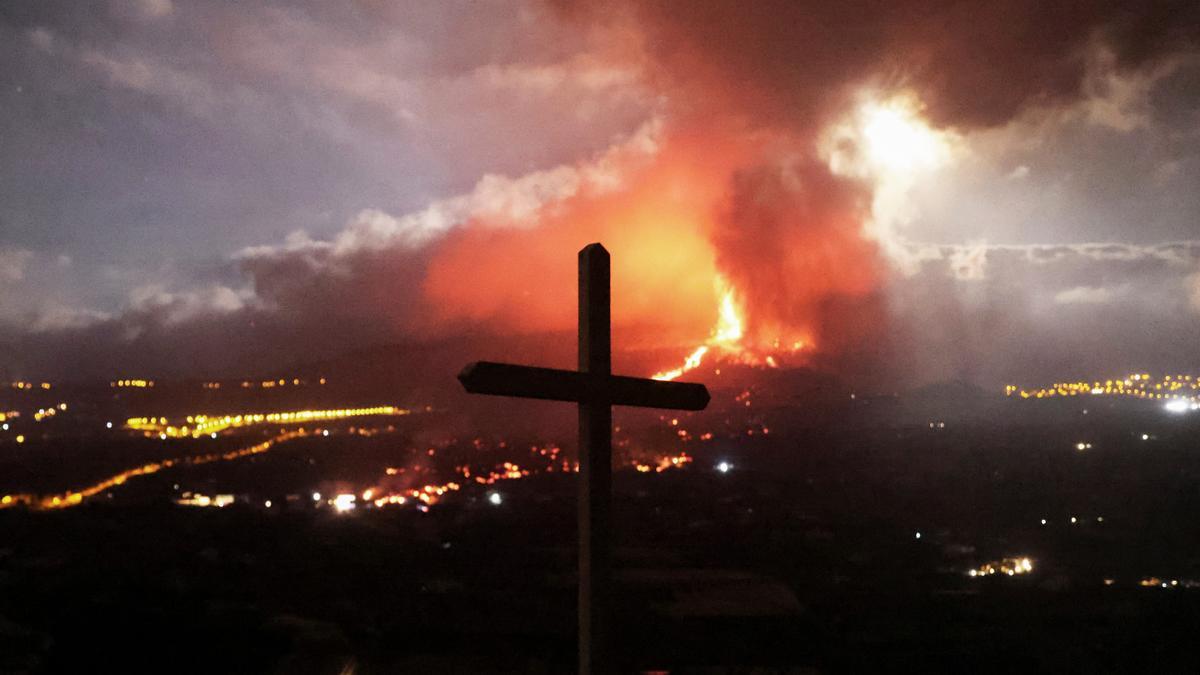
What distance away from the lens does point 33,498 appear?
164 ft

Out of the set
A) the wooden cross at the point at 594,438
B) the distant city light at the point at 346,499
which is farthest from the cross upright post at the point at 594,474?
the distant city light at the point at 346,499

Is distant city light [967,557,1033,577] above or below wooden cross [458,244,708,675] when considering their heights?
below

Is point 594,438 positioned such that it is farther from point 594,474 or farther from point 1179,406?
point 1179,406

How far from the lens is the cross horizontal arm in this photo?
4125 mm

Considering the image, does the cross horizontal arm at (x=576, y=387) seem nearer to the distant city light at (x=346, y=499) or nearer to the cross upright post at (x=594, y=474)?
the cross upright post at (x=594, y=474)

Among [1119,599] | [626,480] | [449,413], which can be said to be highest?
[449,413]

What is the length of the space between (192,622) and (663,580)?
11488 mm

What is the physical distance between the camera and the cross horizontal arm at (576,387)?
412 cm

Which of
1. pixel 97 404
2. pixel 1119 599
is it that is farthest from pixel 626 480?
pixel 97 404

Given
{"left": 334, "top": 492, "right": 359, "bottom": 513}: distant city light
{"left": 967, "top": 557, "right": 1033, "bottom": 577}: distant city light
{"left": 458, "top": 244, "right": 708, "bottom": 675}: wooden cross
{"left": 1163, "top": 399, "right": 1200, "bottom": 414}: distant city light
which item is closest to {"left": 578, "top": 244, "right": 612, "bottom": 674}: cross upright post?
{"left": 458, "top": 244, "right": 708, "bottom": 675}: wooden cross

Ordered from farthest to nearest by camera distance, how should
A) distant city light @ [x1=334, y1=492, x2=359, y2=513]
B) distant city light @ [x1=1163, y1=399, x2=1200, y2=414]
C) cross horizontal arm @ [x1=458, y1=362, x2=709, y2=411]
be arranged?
distant city light @ [x1=1163, y1=399, x2=1200, y2=414], distant city light @ [x1=334, y1=492, x2=359, y2=513], cross horizontal arm @ [x1=458, y1=362, x2=709, y2=411]

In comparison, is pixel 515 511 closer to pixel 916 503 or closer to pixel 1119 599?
pixel 916 503

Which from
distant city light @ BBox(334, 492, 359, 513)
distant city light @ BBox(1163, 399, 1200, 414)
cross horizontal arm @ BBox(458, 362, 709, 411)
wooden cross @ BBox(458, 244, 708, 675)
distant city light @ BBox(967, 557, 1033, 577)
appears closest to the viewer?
cross horizontal arm @ BBox(458, 362, 709, 411)

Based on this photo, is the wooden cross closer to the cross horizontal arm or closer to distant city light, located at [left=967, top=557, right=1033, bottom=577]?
the cross horizontal arm
